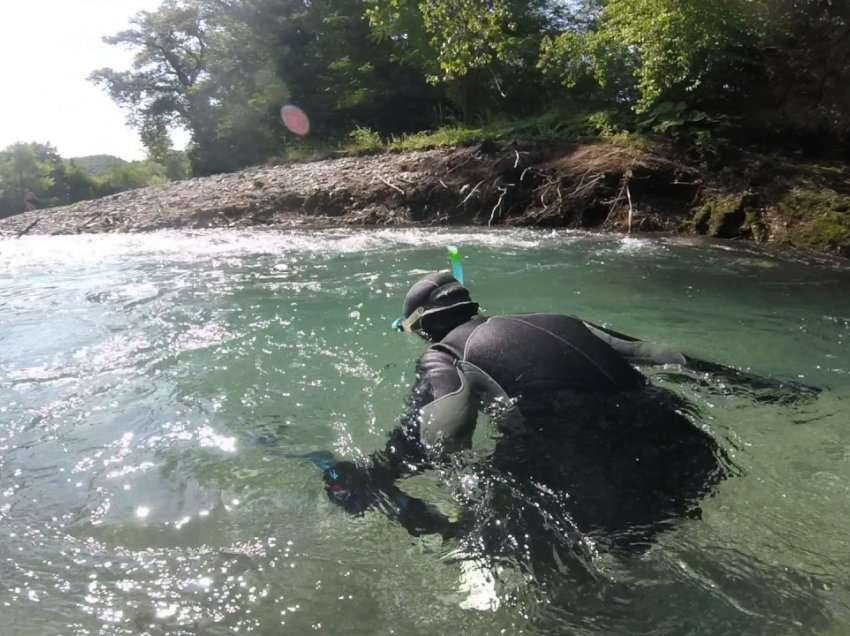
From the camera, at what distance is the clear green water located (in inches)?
88.7

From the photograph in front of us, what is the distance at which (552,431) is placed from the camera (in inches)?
101

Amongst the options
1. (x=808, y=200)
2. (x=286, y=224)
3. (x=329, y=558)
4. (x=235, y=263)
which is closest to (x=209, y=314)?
(x=235, y=263)

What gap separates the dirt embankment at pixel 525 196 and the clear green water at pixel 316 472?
2.18 m

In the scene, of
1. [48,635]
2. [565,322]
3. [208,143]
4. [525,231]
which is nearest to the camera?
[48,635]

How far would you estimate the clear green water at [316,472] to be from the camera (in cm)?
225

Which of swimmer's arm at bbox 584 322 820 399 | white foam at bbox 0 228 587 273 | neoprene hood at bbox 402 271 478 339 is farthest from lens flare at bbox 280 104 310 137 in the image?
swimmer's arm at bbox 584 322 820 399

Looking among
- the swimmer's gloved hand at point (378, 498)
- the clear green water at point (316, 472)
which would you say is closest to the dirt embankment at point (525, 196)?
the clear green water at point (316, 472)

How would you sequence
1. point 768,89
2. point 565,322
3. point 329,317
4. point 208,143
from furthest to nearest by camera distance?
point 208,143 < point 768,89 < point 329,317 < point 565,322

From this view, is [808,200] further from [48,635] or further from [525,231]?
[48,635]

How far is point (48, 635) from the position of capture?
220 cm

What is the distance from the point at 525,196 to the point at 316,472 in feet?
30.9

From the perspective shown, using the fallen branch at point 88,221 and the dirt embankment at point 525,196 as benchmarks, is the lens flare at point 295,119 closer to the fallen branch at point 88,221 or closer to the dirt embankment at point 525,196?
the dirt embankment at point 525,196

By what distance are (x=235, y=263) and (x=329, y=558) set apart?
7.26 meters

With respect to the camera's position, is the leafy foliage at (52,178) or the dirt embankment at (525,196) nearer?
the dirt embankment at (525,196)
